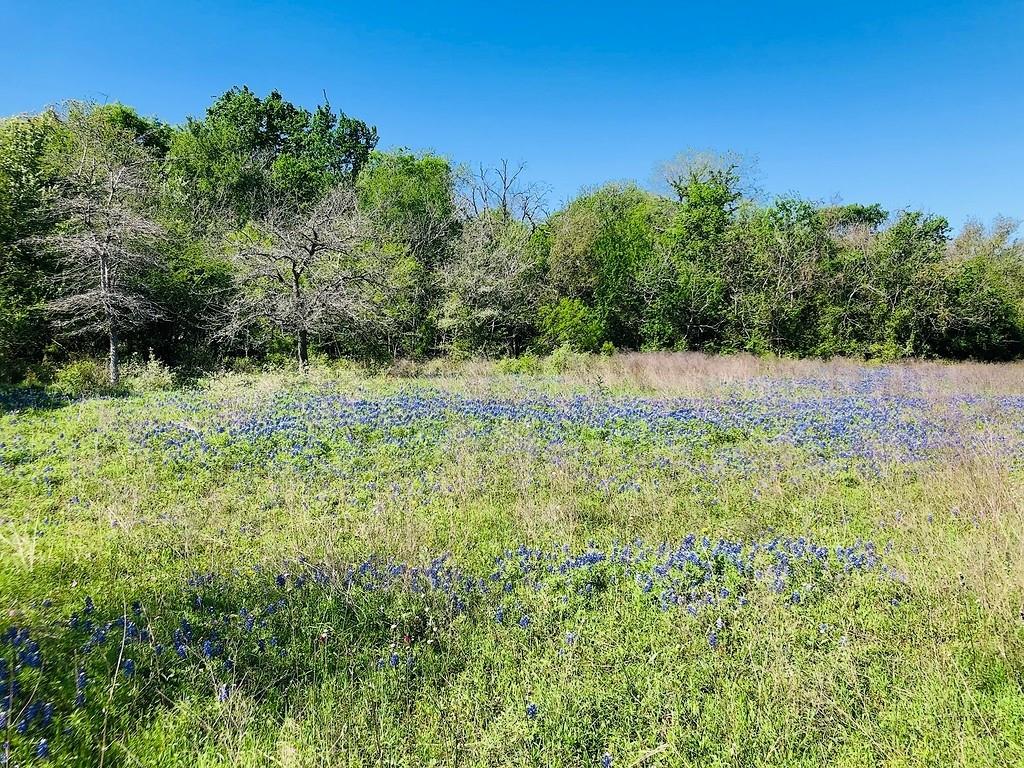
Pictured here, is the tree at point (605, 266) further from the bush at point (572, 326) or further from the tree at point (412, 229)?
the tree at point (412, 229)

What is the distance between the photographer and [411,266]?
24.2m

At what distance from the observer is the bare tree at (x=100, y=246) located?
593 inches

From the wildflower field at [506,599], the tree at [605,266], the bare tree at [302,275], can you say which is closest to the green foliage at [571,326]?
the tree at [605,266]

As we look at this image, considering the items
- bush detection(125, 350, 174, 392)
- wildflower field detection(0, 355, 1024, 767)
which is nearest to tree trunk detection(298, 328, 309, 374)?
bush detection(125, 350, 174, 392)

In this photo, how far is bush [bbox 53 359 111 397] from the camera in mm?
13070

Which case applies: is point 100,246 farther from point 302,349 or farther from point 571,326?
point 571,326

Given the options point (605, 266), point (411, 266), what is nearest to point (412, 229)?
point (411, 266)

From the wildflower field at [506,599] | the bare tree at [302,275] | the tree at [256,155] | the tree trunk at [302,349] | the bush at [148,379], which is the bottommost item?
the wildflower field at [506,599]

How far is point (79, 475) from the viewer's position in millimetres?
6035

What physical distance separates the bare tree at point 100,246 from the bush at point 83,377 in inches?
17.7

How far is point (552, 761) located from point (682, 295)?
2723 cm

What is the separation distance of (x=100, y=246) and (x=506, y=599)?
1727cm

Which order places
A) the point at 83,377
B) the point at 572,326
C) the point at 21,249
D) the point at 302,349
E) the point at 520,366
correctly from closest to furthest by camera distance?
1. the point at 83,377
2. the point at 21,249
3. the point at 302,349
4. the point at 520,366
5. the point at 572,326

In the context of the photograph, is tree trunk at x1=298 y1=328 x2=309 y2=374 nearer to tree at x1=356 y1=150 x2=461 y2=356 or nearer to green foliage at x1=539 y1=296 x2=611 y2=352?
tree at x1=356 y1=150 x2=461 y2=356
